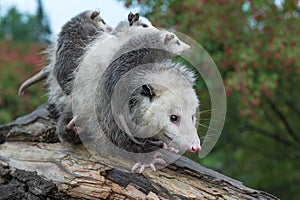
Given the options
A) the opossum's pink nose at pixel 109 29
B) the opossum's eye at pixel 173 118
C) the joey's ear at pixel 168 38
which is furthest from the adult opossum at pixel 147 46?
the opossum's eye at pixel 173 118

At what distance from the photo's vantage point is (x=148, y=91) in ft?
9.01

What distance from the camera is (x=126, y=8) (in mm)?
4391

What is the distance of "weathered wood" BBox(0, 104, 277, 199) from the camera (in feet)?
9.27

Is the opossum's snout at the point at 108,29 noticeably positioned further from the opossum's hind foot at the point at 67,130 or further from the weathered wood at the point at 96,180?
the weathered wood at the point at 96,180

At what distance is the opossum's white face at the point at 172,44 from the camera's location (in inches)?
121

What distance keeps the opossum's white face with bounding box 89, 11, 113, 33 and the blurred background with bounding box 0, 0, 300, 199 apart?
800 mm

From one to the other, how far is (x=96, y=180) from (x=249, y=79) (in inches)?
84.1

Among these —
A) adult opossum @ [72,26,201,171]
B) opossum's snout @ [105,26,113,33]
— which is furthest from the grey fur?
opossum's snout @ [105,26,113,33]

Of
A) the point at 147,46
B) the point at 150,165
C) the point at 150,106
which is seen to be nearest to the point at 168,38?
the point at 147,46

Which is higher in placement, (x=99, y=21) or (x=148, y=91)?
(x=99, y=21)

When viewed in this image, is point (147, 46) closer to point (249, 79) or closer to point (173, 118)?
point (173, 118)

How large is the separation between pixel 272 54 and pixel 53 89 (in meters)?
2.27

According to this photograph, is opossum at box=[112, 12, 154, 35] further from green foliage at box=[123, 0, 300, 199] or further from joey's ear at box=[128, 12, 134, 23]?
green foliage at box=[123, 0, 300, 199]

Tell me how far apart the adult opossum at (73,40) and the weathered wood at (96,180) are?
47cm
